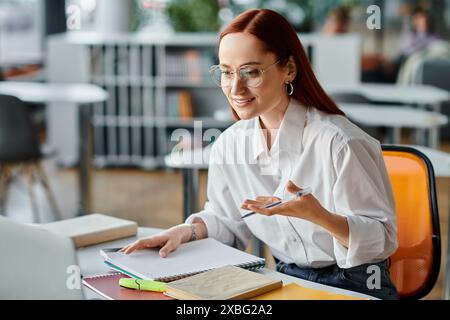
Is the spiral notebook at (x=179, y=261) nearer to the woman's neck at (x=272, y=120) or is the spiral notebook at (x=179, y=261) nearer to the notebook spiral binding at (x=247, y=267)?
the notebook spiral binding at (x=247, y=267)

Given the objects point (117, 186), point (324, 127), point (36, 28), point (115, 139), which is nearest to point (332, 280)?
point (324, 127)

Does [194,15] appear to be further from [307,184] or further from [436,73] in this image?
[307,184]

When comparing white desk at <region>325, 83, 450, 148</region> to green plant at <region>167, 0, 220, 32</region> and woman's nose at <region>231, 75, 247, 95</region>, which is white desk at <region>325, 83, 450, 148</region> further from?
woman's nose at <region>231, 75, 247, 95</region>

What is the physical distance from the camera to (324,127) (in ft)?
5.27

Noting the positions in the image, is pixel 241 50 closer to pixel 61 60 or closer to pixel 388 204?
pixel 388 204

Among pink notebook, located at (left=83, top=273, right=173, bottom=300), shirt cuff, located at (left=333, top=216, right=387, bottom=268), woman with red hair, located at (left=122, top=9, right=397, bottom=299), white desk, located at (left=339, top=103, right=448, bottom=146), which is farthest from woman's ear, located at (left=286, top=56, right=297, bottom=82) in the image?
white desk, located at (left=339, top=103, right=448, bottom=146)

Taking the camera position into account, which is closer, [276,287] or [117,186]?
[276,287]

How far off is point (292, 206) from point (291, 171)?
1.07ft

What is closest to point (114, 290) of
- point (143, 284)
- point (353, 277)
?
point (143, 284)

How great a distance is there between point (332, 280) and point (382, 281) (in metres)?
0.11

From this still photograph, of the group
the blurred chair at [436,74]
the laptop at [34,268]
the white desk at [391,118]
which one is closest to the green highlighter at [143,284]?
the laptop at [34,268]

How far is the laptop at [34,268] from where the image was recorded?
979 mm

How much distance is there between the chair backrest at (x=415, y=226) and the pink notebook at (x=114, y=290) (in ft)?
2.63

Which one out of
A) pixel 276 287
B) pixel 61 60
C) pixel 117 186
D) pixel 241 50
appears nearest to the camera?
pixel 276 287
